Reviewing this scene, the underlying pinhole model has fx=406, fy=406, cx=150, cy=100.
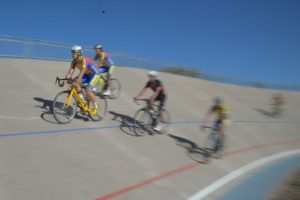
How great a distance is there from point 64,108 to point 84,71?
1.07 m

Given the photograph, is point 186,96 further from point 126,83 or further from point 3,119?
point 3,119

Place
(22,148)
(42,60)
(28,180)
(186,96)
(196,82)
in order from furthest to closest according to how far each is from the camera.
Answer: (196,82)
(186,96)
(42,60)
(22,148)
(28,180)

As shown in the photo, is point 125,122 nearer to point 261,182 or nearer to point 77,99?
point 77,99

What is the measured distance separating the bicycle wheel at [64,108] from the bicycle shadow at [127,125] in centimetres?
177

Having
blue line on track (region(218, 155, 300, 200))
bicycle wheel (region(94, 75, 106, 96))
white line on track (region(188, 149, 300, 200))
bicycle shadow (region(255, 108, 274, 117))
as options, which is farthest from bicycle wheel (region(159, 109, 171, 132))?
bicycle shadow (region(255, 108, 274, 117))

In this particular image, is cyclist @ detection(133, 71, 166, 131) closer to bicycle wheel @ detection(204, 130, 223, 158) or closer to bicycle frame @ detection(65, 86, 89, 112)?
bicycle frame @ detection(65, 86, 89, 112)

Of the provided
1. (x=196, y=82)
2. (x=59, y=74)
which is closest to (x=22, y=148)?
(x=59, y=74)

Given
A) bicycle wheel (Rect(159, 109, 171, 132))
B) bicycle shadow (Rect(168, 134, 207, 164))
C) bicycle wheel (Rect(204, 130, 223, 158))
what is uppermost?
bicycle wheel (Rect(159, 109, 171, 132))

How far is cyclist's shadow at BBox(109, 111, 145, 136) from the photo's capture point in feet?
38.4

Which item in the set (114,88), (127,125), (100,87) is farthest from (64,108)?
(114,88)

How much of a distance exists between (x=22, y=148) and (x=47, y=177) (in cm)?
133

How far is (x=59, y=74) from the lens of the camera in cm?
1720

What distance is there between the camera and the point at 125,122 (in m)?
12.7

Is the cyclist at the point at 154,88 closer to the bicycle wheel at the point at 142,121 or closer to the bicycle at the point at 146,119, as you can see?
the bicycle at the point at 146,119
